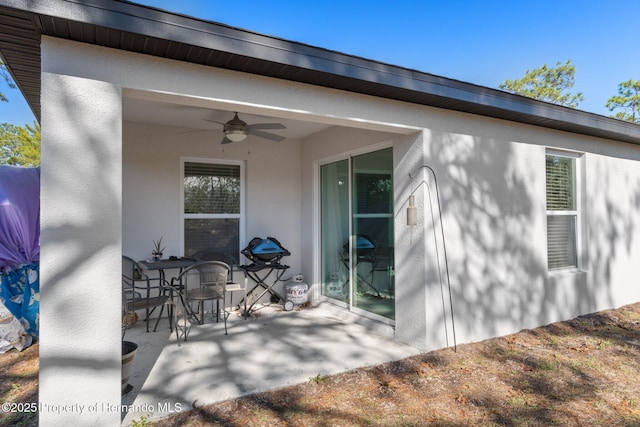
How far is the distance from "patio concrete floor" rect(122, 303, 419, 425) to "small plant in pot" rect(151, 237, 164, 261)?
34.5 inches

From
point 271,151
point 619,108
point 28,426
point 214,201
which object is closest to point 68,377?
point 28,426

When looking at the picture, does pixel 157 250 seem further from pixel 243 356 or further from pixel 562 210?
pixel 562 210

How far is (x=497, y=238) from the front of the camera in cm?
437

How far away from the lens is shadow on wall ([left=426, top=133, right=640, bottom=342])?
4.08 m

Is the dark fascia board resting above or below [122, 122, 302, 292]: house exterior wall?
above

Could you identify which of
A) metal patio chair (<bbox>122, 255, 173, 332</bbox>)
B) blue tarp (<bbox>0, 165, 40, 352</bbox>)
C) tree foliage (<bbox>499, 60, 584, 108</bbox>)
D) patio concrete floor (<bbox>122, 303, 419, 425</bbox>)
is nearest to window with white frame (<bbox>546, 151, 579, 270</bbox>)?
patio concrete floor (<bbox>122, 303, 419, 425</bbox>)

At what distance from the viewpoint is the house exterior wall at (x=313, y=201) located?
2.33 m

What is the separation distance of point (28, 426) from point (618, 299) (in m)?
7.17

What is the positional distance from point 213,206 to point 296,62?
3298 mm

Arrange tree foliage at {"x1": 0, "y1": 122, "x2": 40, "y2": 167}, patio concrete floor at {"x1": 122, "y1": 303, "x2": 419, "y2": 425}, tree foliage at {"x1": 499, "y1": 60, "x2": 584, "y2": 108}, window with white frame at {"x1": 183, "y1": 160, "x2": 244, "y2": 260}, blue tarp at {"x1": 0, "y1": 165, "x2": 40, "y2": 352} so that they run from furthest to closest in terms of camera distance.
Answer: tree foliage at {"x1": 499, "y1": 60, "x2": 584, "y2": 108}, tree foliage at {"x1": 0, "y1": 122, "x2": 40, "y2": 167}, window with white frame at {"x1": 183, "y1": 160, "x2": 244, "y2": 260}, blue tarp at {"x1": 0, "y1": 165, "x2": 40, "y2": 352}, patio concrete floor at {"x1": 122, "y1": 303, "x2": 419, "y2": 425}

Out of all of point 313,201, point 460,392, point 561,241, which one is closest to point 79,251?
point 460,392

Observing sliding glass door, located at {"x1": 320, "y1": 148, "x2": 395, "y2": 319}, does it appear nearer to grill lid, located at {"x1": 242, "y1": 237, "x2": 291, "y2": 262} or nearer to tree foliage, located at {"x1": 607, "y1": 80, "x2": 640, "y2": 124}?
grill lid, located at {"x1": 242, "y1": 237, "x2": 291, "y2": 262}

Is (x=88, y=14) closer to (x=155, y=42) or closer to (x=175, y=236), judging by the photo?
(x=155, y=42)

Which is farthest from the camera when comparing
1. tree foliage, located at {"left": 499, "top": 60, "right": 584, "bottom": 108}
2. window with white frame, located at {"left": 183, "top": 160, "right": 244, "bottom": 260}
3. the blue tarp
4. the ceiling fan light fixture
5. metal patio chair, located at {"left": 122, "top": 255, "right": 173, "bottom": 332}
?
tree foliage, located at {"left": 499, "top": 60, "right": 584, "bottom": 108}
